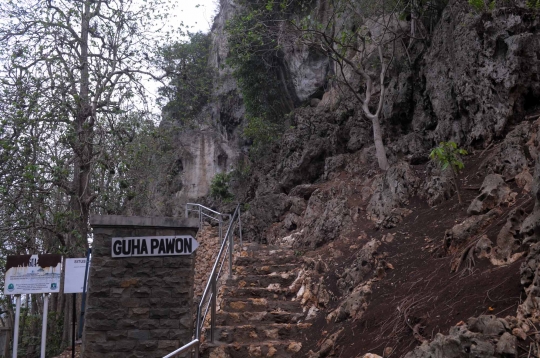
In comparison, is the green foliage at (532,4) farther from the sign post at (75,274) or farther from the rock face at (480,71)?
the sign post at (75,274)

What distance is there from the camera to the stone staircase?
19.5ft

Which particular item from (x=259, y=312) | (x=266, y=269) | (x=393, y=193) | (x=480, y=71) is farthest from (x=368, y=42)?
(x=259, y=312)

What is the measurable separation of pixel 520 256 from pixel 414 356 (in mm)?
1542

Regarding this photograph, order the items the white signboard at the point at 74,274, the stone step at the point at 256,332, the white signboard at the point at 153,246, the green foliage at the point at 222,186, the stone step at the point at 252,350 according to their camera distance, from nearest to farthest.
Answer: the white signboard at the point at 153,246 < the stone step at the point at 252,350 < the stone step at the point at 256,332 < the white signboard at the point at 74,274 < the green foliage at the point at 222,186

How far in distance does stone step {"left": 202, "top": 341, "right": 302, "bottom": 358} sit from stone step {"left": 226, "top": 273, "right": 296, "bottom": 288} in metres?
Result: 1.66

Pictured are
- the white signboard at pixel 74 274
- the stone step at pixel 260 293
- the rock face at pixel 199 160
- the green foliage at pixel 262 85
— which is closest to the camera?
the white signboard at pixel 74 274

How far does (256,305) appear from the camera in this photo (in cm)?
700

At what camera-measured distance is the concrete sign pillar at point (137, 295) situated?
542 cm

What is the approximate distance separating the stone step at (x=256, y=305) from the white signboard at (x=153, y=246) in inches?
65.8

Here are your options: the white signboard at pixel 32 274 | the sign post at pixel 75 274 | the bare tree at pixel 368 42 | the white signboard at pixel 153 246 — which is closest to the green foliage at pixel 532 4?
the bare tree at pixel 368 42

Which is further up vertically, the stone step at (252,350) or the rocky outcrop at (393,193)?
the rocky outcrop at (393,193)

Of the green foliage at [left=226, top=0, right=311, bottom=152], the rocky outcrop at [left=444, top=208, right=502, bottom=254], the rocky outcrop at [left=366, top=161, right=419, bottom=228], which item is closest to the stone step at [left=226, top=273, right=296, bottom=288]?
the rocky outcrop at [left=366, top=161, right=419, bottom=228]

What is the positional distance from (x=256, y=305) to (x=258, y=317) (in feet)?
0.97

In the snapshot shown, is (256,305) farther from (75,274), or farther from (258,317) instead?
(75,274)
